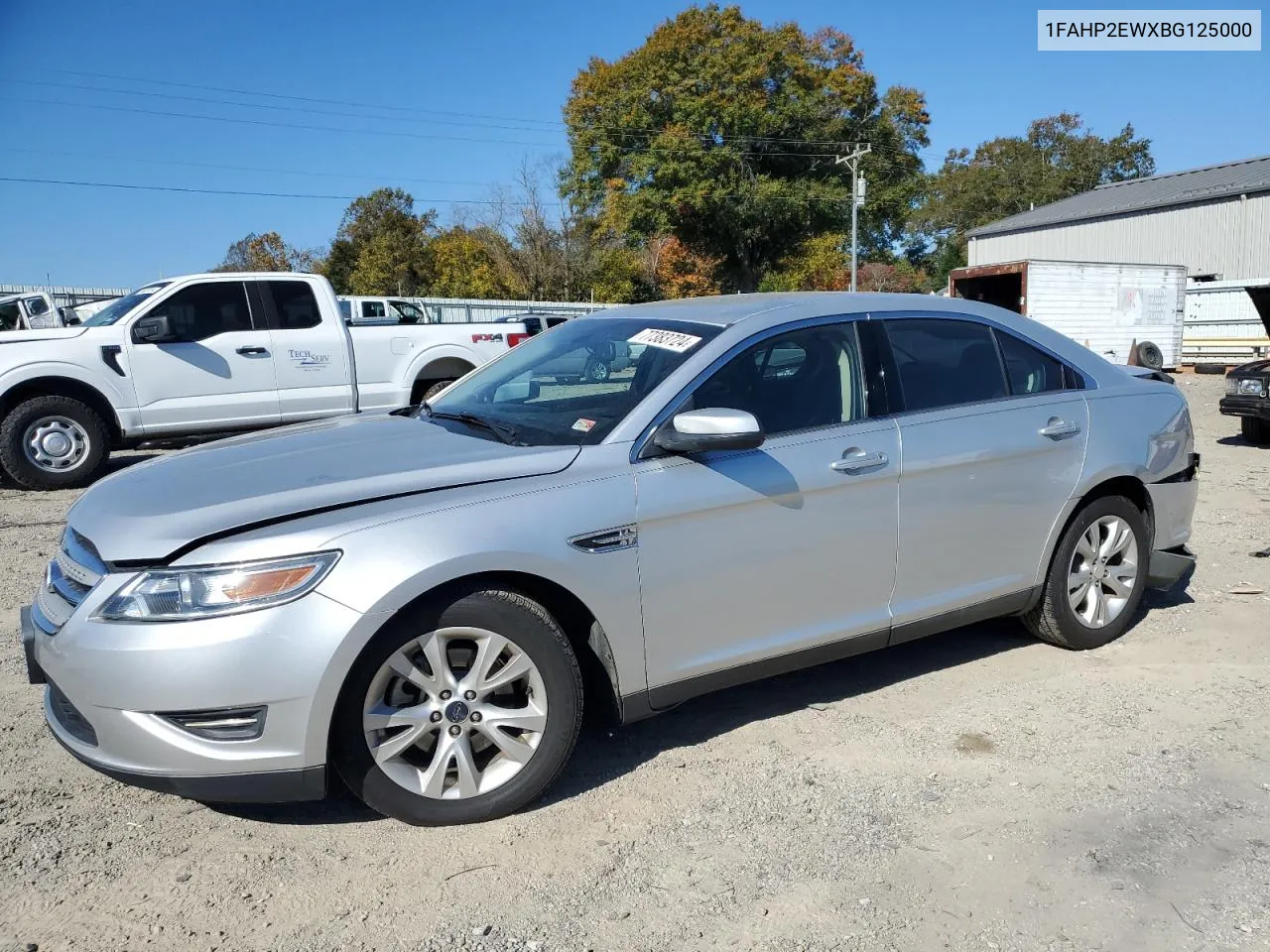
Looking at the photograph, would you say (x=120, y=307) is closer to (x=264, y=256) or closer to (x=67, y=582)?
(x=67, y=582)

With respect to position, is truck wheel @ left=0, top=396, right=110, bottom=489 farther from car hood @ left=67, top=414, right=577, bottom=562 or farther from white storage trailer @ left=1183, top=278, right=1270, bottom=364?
white storage trailer @ left=1183, top=278, right=1270, bottom=364

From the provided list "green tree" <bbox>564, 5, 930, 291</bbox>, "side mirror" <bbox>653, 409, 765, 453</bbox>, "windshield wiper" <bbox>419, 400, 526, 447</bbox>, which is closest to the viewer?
"side mirror" <bbox>653, 409, 765, 453</bbox>

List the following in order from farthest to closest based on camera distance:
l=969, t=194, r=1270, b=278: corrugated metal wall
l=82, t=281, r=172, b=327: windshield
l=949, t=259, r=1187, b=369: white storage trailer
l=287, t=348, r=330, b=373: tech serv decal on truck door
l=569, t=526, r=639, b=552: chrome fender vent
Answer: l=969, t=194, r=1270, b=278: corrugated metal wall, l=949, t=259, r=1187, b=369: white storage trailer, l=287, t=348, r=330, b=373: tech serv decal on truck door, l=82, t=281, r=172, b=327: windshield, l=569, t=526, r=639, b=552: chrome fender vent

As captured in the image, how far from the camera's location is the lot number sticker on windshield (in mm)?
3676

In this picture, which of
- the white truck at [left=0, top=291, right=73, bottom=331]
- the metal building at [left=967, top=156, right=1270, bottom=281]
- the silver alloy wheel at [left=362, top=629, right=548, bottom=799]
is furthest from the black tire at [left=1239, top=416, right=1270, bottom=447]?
the metal building at [left=967, top=156, right=1270, bottom=281]

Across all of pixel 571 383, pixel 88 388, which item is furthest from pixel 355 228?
pixel 571 383

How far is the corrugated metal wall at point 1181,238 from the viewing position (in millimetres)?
36469

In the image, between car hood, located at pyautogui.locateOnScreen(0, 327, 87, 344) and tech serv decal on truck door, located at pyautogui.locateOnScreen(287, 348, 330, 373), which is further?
tech serv decal on truck door, located at pyautogui.locateOnScreen(287, 348, 330, 373)

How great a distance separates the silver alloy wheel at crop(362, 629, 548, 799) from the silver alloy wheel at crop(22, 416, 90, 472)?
288 inches

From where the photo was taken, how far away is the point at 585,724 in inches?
154

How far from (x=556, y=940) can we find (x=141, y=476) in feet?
6.95

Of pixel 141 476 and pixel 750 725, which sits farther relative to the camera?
pixel 750 725

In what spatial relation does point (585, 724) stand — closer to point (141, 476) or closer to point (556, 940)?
point (556, 940)

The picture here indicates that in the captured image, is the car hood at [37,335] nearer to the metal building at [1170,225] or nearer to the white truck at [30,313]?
the white truck at [30,313]
